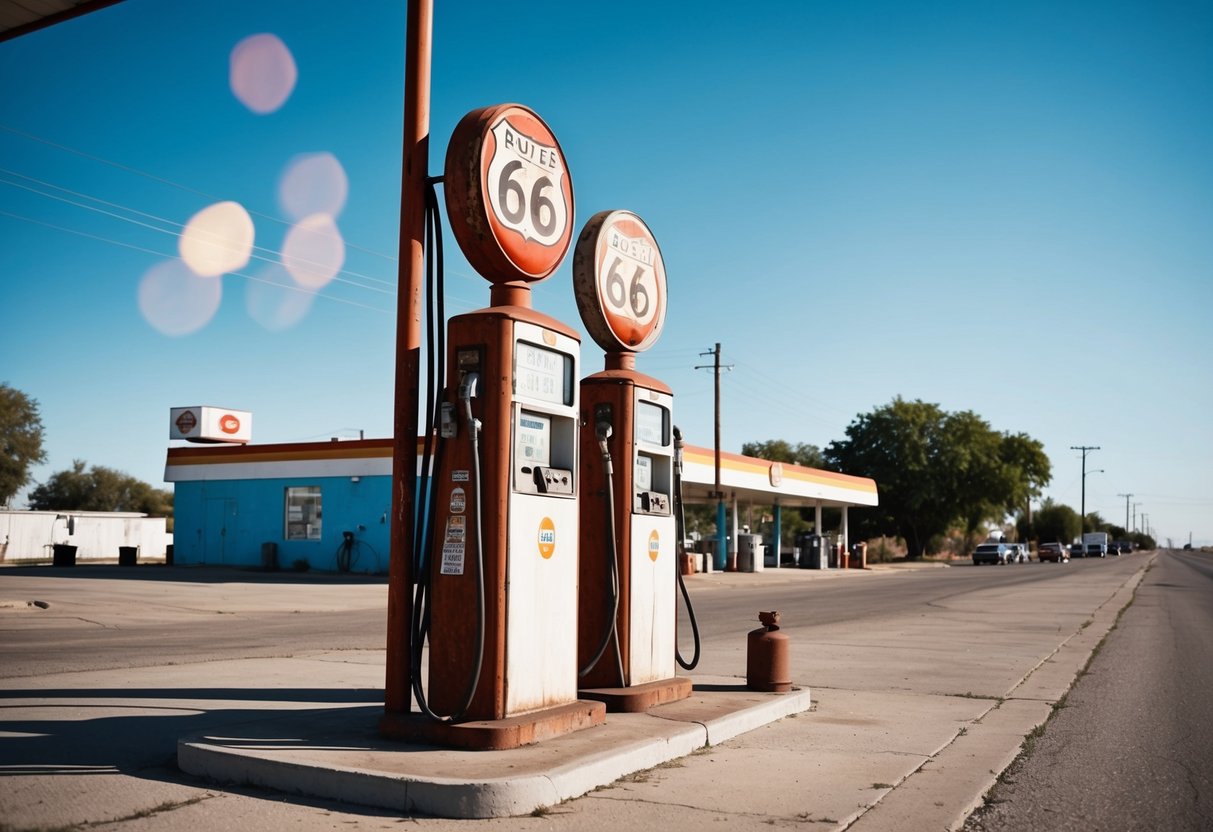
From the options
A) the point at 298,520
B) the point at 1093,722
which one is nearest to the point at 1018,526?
the point at 298,520

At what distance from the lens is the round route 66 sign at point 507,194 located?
21.5 feet

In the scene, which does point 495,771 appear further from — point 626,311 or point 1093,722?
point 1093,722

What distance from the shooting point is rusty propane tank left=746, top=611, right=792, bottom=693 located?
8625 millimetres

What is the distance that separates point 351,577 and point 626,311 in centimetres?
2468

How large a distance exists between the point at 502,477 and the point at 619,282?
2.83m

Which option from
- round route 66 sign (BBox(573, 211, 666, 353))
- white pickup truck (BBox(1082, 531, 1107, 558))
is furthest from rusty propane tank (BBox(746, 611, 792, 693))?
white pickup truck (BBox(1082, 531, 1107, 558))

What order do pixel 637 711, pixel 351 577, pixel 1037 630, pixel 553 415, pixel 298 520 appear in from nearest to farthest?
1. pixel 553 415
2. pixel 637 711
3. pixel 1037 630
4. pixel 351 577
5. pixel 298 520

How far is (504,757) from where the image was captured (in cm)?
570

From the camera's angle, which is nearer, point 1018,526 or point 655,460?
point 655,460

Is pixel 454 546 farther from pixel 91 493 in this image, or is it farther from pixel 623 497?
pixel 91 493

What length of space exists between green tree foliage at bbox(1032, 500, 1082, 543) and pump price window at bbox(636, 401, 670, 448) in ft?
476

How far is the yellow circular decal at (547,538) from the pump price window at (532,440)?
0.37 metres

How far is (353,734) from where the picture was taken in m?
6.37

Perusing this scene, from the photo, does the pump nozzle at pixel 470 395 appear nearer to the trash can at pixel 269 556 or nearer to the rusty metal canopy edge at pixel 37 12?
the rusty metal canopy edge at pixel 37 12
